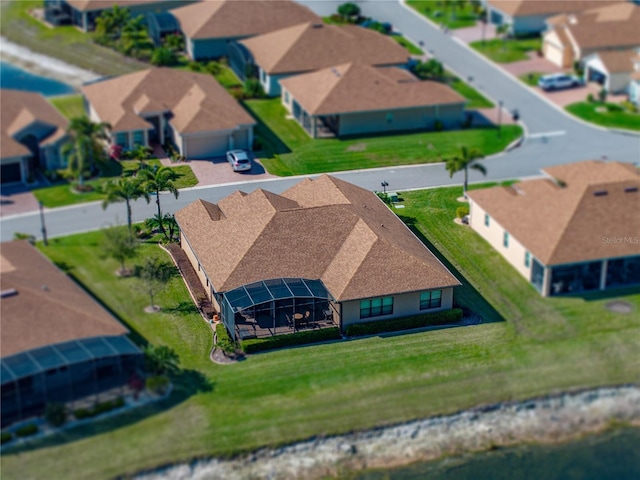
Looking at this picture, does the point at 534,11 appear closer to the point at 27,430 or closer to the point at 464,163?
the point at 464,163

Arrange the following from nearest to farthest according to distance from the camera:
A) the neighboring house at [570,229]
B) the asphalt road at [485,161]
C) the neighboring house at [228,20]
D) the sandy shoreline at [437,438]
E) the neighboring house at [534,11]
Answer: the sandy shoreline at [437,438] → the neighboring house at [570,229] → the asphalt road at [485,161] → the neighboring house at [228,20] → the neighboring house at [534,11]

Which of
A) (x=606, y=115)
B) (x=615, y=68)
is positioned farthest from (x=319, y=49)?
(x=615, y=68)

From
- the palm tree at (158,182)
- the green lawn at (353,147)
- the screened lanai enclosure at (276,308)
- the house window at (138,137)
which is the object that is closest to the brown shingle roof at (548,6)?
the green lawn at (353,147)

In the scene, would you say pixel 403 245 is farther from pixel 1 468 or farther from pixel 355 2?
pixel 355 2

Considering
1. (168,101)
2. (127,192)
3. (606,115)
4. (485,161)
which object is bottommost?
(485,161)

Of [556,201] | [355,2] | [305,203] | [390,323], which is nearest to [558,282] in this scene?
[556,201]

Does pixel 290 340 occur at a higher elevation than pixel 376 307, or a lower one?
lower

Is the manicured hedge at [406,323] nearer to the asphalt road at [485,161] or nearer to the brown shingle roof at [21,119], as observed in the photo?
the asphalt road at [485,161]
